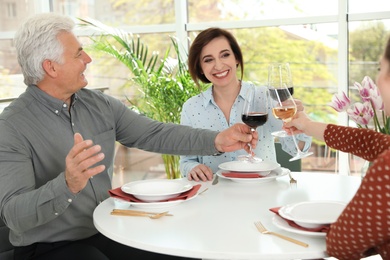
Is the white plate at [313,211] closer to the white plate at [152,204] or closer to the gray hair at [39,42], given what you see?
the white plate at [152,204]

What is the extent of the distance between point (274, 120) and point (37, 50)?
133cm

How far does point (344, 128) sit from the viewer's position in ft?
6.99

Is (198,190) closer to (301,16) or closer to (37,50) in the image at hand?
(37,50)

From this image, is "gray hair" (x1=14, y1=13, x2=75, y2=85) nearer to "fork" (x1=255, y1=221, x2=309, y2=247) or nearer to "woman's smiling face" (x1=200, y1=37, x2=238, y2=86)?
"woman's smiling face" (x1=200, y1=37, x2=238, y2=86)

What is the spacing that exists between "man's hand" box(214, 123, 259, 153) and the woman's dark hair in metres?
0.83

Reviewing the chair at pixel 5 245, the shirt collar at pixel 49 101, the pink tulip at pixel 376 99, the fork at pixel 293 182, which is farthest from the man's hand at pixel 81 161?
the pink tulip at pixel 376 99

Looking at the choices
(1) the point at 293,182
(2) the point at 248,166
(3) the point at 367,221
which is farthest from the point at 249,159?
(3) the point at 367,221

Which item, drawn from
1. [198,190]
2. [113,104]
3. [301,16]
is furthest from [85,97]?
[301,16]

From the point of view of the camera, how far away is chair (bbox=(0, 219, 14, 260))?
247 centimetres

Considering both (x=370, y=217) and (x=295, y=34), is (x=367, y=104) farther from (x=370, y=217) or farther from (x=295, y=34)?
(x=295, y=34)

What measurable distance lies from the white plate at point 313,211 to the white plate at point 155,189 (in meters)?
0.45

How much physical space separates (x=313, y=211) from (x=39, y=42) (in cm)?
129

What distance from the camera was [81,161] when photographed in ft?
6.33

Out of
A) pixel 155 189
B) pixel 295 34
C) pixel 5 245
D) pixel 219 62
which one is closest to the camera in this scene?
pixel 155 189
